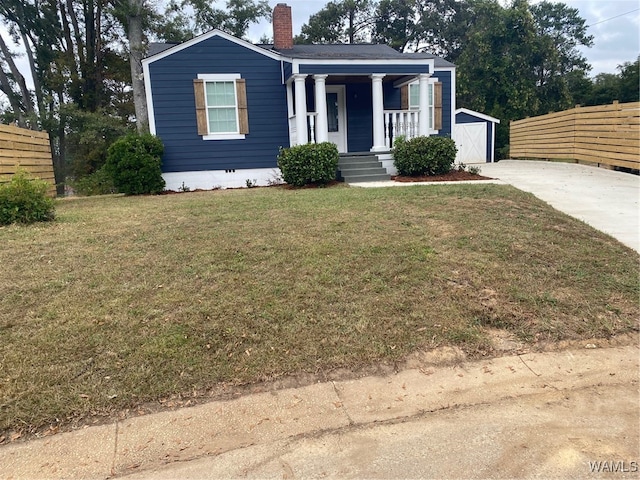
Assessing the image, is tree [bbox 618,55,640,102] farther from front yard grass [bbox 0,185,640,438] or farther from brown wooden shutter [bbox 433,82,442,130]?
front yard grass [bbox 0,185,640,438]

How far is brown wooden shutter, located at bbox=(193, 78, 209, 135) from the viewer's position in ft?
39.0

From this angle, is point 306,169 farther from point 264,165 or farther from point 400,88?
point 400,88

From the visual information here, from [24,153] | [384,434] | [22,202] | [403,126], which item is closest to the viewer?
[384,434]

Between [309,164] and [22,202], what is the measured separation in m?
5.77

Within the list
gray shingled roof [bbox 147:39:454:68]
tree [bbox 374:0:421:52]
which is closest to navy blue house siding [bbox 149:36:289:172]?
gray shingled roof [bbox 147:39:454:68]

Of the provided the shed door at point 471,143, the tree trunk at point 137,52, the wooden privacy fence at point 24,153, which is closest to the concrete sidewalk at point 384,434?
the wooden privacy fence at point 24,153

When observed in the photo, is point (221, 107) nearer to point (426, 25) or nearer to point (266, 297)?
point (266, 297)

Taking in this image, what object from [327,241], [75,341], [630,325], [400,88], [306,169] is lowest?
[630,325]

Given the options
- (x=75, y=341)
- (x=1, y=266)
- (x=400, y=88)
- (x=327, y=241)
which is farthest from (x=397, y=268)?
(x=400, y=88)

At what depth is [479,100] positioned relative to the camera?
26312mm

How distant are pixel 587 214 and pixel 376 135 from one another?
21.7 feet

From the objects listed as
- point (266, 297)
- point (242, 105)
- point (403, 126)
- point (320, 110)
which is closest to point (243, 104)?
point (242, 105)

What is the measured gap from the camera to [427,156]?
11.0m

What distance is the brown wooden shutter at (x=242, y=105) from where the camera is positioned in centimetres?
1216
